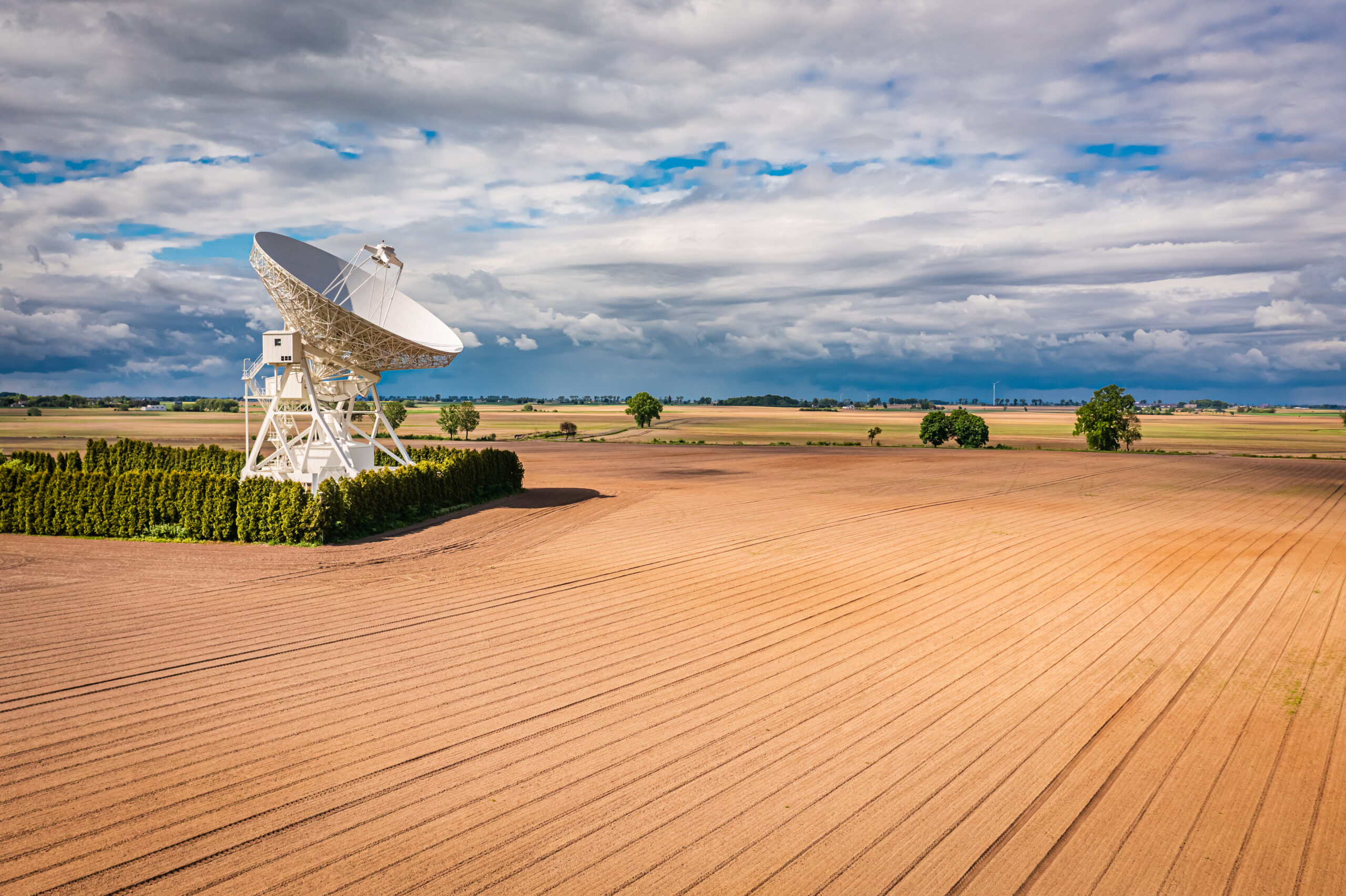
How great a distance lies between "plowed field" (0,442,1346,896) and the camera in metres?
7.36

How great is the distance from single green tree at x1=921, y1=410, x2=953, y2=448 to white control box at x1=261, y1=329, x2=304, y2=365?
74158mm

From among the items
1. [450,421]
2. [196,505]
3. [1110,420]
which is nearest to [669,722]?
[196,505]

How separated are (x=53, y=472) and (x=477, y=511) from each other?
44.5ft

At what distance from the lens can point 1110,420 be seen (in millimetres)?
79688

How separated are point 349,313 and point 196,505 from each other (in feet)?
28.9

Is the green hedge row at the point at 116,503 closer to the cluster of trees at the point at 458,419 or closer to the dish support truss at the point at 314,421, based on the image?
Result: the dish support truss at the point at 314,421

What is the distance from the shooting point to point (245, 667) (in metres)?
12.4

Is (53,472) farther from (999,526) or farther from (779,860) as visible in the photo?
(999,526)

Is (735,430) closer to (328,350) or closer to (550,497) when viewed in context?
(550,497)

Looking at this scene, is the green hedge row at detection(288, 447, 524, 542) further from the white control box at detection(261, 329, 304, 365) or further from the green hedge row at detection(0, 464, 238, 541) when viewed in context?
the white control box at detection(261, 329, 304, 365)

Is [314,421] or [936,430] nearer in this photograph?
[314,421]

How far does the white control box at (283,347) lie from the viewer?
29.6 metres

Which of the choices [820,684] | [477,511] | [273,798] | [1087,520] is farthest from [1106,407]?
[273,798]

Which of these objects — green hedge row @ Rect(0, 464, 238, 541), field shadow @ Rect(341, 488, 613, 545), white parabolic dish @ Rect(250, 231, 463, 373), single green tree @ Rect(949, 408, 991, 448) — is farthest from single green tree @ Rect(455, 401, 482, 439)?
green hedge row @ Rect(0, 464, 238, 541)
